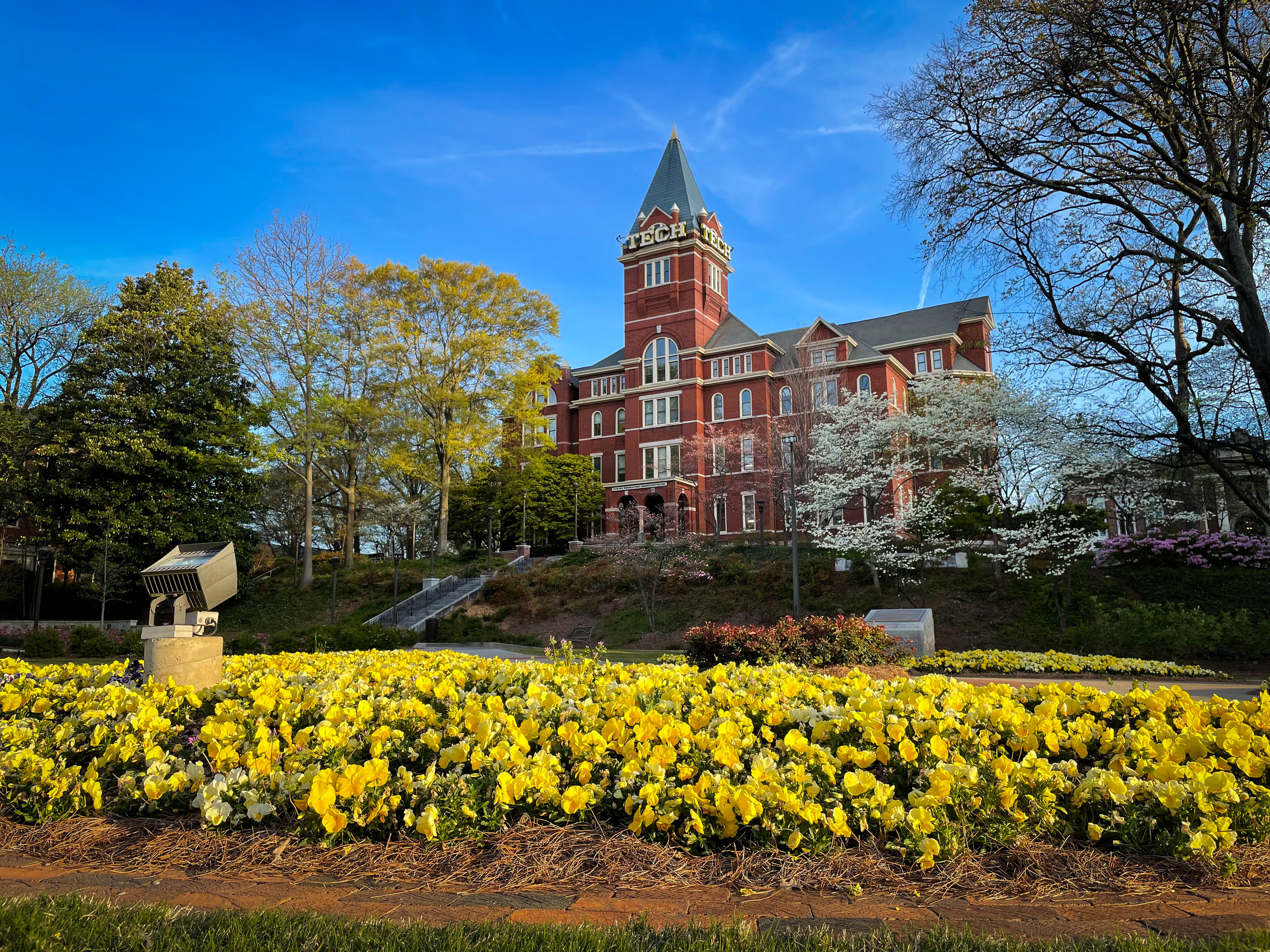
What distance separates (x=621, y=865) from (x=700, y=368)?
44957 mm

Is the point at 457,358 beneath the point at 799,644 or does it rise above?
above

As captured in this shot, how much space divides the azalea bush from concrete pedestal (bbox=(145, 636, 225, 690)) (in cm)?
2378

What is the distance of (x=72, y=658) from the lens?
17.9 meters

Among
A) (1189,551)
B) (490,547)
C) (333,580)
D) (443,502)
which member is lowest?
(333,580)

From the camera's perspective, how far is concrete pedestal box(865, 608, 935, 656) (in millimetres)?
13789

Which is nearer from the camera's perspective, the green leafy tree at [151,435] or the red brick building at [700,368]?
the green leafy tree at [151,435]

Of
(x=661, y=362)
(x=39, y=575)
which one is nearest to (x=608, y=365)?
(x=661, y=362)

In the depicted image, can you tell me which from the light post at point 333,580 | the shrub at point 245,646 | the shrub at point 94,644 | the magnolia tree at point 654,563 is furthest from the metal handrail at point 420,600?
the shrub at point 94,644

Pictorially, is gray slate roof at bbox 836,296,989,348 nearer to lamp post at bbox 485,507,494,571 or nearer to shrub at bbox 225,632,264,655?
lamp post at bbox 485,507,494,571

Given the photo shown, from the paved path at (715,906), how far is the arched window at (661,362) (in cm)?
4581

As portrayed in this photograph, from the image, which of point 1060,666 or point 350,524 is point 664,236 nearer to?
point 350,524

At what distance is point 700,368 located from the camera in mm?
47312

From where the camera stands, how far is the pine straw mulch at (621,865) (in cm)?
317

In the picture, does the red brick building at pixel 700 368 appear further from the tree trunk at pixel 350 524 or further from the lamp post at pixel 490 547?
the tree trunk at pixel 350 524
